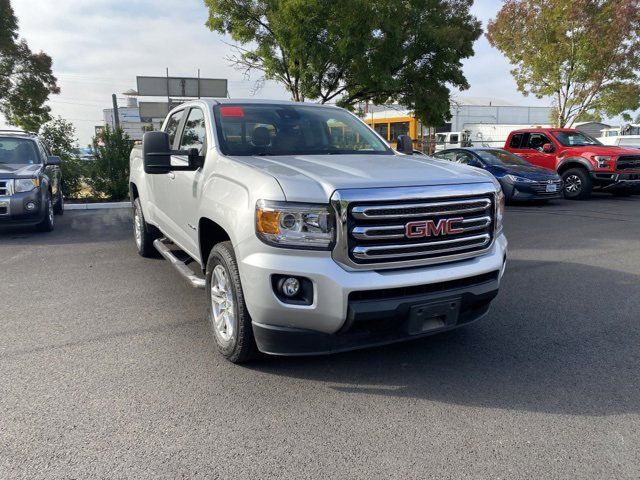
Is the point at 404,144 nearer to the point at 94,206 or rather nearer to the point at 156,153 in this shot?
the point at 156,153

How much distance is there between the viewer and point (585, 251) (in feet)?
23.4

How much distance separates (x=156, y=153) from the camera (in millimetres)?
3715

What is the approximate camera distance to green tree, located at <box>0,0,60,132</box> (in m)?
18.4

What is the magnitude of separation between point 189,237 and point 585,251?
558cm

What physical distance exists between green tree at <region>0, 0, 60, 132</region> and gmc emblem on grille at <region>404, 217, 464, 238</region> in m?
20.1

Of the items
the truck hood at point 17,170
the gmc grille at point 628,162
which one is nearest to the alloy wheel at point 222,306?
the truck hood at point 17,170

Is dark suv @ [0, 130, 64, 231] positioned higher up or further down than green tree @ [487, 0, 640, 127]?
further down

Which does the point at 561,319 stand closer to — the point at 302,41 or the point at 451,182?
the point at 451,182

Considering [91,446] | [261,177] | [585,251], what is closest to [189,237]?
[261,177]

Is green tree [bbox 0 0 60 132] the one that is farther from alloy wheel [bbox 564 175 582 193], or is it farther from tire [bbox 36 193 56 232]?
alloy wheel [bbox 564 175 582 193]

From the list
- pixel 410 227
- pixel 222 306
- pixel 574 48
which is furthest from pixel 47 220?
pixel 574 48

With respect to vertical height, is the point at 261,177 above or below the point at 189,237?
above

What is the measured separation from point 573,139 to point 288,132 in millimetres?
12617

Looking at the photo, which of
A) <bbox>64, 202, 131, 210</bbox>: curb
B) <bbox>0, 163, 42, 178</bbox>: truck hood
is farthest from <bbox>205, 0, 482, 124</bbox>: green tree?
<bbox>0, 163, 42, 178</bbox>: truck hood
